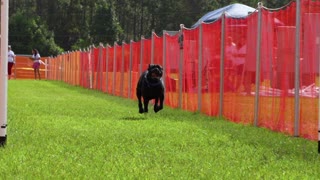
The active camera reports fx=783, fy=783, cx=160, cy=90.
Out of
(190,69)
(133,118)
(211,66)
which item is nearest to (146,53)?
(190,69)

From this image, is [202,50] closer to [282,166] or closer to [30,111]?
[30,111]

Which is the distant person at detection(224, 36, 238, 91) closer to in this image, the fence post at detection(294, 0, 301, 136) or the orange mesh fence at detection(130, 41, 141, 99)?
the fence post at detection(294, 0, 301, 136)

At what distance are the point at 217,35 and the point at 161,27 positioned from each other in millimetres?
75811

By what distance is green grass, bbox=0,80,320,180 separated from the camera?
605 cm

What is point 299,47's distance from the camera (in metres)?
9.82

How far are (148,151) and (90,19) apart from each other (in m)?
87.6

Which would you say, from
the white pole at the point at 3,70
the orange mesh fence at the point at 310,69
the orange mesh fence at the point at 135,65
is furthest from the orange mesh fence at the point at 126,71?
the white pole at the point at 3,70

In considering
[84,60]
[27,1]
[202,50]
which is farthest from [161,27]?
[202,50]

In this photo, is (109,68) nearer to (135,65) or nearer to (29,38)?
(135,65)

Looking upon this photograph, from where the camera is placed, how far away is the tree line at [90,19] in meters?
83.0

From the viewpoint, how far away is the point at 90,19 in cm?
9431

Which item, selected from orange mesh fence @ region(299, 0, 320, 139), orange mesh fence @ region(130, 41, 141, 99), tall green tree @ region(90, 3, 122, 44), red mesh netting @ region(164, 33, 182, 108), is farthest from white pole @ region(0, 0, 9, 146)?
tall green tree @ region(90, 3, 122, 44)

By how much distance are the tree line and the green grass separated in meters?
71.7

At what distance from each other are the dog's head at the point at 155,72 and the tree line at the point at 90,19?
69.0 m
